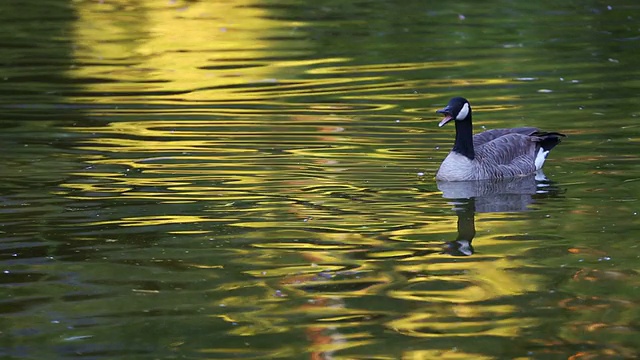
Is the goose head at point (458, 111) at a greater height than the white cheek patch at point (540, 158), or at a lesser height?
greater

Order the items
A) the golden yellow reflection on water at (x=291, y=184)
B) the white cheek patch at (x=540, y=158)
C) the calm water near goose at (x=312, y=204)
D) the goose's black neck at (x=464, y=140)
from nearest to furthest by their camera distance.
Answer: the calm water near goose at (x=312, y=204) → the golden yellow reflection on water at (x=291, y=184) → the goose's black neck at (x=464, y=140) → the white cheek patch at (x=540, y=158)

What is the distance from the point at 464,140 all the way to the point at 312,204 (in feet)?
6.82

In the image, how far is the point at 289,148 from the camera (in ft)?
49.4

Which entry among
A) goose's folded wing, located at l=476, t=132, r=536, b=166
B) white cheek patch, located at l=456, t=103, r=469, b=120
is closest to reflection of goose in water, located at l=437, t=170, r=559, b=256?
goose's folded wing, located at l=476, t=132, r=536, b=166

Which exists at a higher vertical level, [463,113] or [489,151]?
[463,113]

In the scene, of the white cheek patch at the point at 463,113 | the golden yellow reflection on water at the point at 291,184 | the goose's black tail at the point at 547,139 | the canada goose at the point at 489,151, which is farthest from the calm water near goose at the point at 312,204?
the white cheek patch at the point at 463,113

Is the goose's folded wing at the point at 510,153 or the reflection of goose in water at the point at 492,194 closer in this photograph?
the reflection of goose in water at the point at 492,194

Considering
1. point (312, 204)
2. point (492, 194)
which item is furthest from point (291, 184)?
point (492, 194)

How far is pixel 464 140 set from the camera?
13.6 metres

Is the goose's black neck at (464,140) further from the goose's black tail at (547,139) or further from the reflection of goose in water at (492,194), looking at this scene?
the goose's black tail at (547,139)

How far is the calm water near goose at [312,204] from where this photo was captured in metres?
8.74

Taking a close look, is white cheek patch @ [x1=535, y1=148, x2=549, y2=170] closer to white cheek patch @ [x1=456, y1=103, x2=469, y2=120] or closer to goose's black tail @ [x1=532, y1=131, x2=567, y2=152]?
goose's black tail @ [x1=532, y1=131, x2=567, y2=152]

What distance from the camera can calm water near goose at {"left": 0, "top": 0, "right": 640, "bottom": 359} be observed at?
28.7 feet

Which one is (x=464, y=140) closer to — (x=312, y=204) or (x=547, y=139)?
(x=547, y=139)
